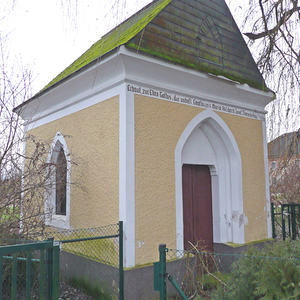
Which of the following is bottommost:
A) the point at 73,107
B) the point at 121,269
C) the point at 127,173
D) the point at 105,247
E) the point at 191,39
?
the point at 121,269

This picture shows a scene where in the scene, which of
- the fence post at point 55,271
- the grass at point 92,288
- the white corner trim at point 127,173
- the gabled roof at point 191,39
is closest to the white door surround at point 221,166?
the gabled roof at point 191,39

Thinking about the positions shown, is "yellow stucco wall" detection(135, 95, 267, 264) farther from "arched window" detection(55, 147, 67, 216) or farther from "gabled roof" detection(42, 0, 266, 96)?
"arched window" detection(55, 147, 67, 216)

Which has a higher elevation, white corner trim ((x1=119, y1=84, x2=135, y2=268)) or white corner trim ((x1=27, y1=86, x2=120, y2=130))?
white corner trim ((x1=27, y1=86, x2=120, y2=130))

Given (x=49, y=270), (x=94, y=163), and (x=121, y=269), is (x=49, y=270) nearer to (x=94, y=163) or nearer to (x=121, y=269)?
(x=121, y=269)

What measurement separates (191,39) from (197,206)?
3.60 meters

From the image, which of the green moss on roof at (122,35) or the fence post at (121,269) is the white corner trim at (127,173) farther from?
the green moss on roof at (122,35)

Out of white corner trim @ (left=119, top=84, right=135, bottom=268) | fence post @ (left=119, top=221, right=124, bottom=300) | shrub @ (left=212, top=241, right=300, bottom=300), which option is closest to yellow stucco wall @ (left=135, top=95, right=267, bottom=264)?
white corner trim @ (left=119, top=84, right=135, bottom=268)

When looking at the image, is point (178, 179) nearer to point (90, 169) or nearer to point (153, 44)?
point (90, 169)

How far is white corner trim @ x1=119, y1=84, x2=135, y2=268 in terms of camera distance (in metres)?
5.22

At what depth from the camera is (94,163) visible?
6223 millimetres

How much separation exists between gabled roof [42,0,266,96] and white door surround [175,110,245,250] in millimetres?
1255

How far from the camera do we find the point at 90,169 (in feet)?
20.7

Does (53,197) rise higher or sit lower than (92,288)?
higher

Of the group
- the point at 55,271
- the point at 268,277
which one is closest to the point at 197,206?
the point at 268,277
